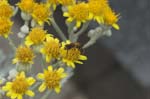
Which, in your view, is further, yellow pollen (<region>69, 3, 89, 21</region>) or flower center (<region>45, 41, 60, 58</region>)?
yellow pollen (<region>69, 3, 89, 21</region>)

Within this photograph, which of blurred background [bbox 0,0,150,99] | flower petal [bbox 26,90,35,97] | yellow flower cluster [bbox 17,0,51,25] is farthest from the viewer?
blurred background [bbox 0,0,150,99]

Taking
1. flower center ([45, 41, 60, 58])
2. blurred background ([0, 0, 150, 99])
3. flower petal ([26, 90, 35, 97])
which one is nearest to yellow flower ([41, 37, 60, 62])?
flower center ([45, 41, 60, 58])

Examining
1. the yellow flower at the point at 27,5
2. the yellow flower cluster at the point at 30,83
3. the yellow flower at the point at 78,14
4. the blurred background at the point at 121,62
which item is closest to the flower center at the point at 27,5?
the yellow flower at the point at 27,5

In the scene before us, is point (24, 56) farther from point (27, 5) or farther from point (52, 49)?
point (27, 5)

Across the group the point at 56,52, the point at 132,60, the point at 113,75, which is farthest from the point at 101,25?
the point at 113,75

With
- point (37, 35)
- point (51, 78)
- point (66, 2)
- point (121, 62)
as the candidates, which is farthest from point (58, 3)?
point (121, 62)

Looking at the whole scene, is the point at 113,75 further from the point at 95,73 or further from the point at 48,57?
the point at 48,57

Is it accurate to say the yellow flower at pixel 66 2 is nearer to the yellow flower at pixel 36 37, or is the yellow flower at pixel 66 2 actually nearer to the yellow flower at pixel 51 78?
the yellow flower at pixel 36 37

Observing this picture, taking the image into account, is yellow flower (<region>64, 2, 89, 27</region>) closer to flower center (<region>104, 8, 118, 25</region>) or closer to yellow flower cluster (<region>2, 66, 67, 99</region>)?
flower center (<region>104, 8, 118, 25</region>)

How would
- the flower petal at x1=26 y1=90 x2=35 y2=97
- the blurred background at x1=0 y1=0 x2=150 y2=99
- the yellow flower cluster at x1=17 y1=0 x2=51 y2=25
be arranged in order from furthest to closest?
1. the blurred background at x1=0 y1=0 x2=150 y2=99
2. the yellow flower cluster at x1=17 y1=0 x2=51 y2=25
3. the flower petal at x1=26 y1=90 x2=35 y2=97
